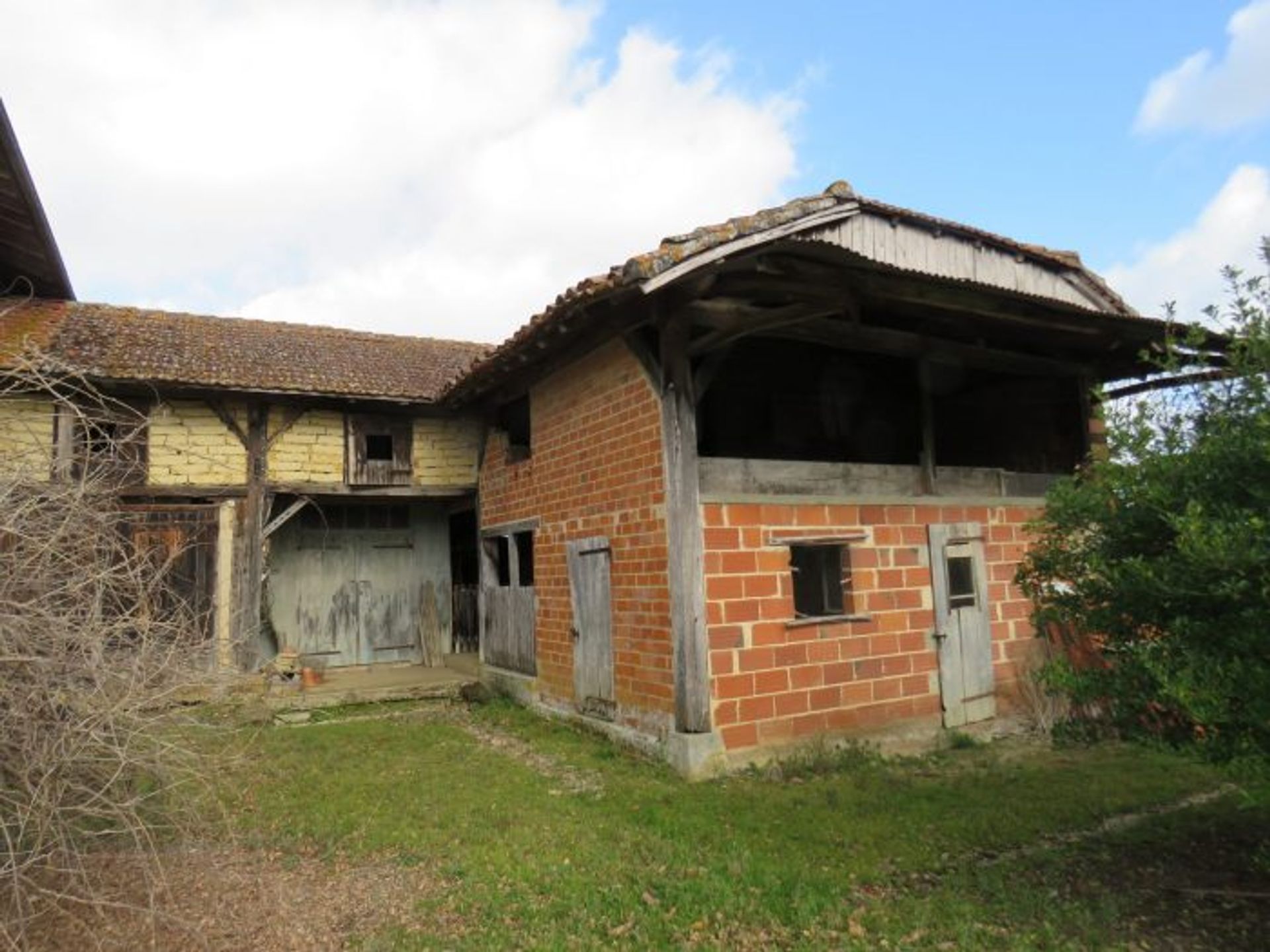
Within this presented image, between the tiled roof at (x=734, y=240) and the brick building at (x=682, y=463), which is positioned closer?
the tiled roof at (x=734, y=240)

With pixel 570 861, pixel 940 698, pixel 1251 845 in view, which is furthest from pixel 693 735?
pixel 1251 845

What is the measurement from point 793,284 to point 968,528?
3.42 metres

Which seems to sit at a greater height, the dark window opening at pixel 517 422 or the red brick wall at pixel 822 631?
the dark window opening at pixel 517 422

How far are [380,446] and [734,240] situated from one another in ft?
24.4

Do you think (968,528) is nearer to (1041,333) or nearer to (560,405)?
(1041,333)

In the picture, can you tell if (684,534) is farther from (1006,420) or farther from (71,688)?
(1006,420)

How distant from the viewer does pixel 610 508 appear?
7695 millimetres

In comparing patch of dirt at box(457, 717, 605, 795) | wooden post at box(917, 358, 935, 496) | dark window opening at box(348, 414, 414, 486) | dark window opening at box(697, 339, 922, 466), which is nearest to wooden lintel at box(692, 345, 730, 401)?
dark window opening at box(697, 339, 922, 466)

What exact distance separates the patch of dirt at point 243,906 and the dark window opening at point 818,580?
4381mm

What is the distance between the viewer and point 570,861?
4680mm

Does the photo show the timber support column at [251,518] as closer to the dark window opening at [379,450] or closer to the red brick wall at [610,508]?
the dark window opening at [379,450]

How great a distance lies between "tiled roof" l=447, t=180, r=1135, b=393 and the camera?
5.74 metres

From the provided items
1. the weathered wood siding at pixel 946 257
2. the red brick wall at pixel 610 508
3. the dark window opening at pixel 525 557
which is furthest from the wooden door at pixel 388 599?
the weathered wood siding at pixel 946 257

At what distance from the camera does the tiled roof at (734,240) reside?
574 centimetres
